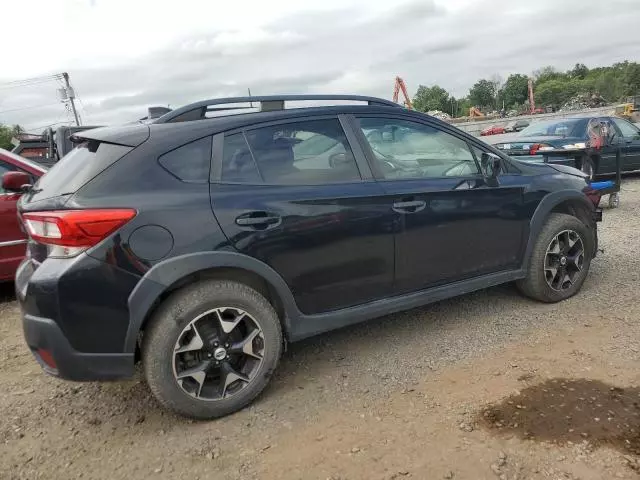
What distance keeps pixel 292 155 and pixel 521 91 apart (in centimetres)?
13736

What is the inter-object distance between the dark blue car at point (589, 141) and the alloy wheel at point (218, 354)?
7.02 metres

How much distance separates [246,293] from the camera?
9.76ft

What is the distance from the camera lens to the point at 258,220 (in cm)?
297

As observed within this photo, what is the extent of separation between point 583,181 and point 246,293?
323cm

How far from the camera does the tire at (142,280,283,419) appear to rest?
2.79 m

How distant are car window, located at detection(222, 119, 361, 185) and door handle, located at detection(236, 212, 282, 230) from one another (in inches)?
8.9

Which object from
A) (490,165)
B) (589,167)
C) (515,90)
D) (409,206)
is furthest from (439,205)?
(515,90)

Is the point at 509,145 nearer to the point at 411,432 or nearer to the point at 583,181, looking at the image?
the point at 583,181

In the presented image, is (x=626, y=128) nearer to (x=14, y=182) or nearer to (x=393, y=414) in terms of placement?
(x=393, y=414)

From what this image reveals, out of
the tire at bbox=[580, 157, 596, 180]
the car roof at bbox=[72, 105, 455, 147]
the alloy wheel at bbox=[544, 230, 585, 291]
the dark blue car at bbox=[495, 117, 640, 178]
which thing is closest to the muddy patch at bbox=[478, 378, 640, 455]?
the alloy wheel at bbox=[544, 230, 585, 291]

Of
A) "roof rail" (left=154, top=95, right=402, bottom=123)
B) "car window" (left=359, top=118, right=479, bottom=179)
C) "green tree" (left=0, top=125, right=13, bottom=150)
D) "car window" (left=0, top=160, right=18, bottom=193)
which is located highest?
"green tree" (left=0, top=125, right=13, bottom=150)

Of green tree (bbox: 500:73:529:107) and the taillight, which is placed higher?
green tree (bbox: 500:73:529:107)

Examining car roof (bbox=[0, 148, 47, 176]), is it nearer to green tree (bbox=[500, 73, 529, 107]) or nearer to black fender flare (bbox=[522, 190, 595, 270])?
black fender flare (bbox=[522, 190, 595, 270])

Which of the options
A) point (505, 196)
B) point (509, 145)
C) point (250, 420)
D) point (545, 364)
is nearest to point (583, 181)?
point (505, 196)
